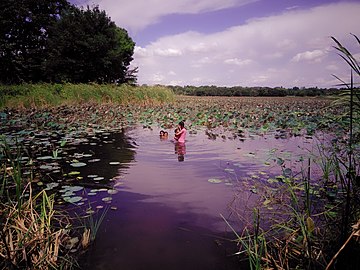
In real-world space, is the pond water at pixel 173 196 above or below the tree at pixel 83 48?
below

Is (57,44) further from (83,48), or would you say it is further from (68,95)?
(68,95)

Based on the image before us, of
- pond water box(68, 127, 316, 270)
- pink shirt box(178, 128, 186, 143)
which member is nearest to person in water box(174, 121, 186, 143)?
pink shirt box(178, 128, 186, 143)

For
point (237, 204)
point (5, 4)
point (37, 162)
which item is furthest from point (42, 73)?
point (237, 204)

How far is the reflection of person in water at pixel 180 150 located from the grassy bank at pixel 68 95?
31.8 feet

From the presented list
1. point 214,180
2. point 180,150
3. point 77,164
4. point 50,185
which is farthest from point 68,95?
point 214,180

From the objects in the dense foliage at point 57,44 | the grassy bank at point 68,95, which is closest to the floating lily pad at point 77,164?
the grassy bank at point 68,95

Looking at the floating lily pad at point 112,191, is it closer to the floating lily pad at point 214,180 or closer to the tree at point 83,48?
the floating lily pad at point 214,180

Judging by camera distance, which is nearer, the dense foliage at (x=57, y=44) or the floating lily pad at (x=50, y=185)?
the floating lily pad at (x=50, y=185)

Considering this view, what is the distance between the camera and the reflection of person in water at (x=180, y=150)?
17.9ft

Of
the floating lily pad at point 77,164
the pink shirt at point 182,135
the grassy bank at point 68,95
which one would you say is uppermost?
the grassy bank at point 68,95

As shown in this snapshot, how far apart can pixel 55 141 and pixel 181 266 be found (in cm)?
535

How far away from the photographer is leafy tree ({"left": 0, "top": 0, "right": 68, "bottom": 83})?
2308 cm

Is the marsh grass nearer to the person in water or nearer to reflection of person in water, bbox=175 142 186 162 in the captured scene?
reflection of person in water, bbox=175 142 186 162

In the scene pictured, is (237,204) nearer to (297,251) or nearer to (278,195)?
(278,195)
